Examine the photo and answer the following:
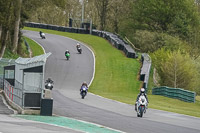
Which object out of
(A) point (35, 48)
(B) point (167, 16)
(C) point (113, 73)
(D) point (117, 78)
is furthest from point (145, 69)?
(B) point (167, 16)

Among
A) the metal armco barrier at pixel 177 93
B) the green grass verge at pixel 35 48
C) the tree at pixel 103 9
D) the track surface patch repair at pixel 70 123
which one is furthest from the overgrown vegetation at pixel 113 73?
the tree at pixel 103 9

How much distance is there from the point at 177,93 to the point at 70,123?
1912 centimetres

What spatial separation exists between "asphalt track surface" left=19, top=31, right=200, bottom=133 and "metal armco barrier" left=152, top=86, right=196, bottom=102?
671cm

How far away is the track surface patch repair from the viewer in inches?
633

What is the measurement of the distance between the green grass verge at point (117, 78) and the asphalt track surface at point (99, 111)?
1.49 m

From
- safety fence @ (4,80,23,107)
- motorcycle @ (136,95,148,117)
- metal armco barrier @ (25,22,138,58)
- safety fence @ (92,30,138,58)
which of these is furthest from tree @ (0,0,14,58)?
motorcycle @ (136,95,148,117)

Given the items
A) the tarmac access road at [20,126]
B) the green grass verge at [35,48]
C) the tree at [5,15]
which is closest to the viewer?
the tarmac access road at [20,126]

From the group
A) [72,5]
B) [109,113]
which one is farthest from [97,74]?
[72,5]

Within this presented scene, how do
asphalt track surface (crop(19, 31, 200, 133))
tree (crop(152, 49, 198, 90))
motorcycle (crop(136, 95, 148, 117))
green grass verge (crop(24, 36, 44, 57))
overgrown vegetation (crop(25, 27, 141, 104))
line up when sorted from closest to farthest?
asphalt track surface (crop(19, 31, 200, 133)), motorcycle (crop(136, 95, 148, 117)), overgrown vegetation (crop(25, 27, 141, 104)), tree (crop(152, 49, 198, 90)), green grass verge (crop(24, 36, 44, 57))

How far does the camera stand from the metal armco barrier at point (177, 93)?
3412 cm

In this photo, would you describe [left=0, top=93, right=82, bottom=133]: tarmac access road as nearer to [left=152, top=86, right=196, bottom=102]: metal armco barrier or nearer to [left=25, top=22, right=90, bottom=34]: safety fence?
[left=152, top=86, right=196, bottom=102]: metal armco barrier

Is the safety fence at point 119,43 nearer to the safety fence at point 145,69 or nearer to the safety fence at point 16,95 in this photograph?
the safety fence at point 145,69

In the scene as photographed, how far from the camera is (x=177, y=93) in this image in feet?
116

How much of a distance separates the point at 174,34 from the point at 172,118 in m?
56.3
